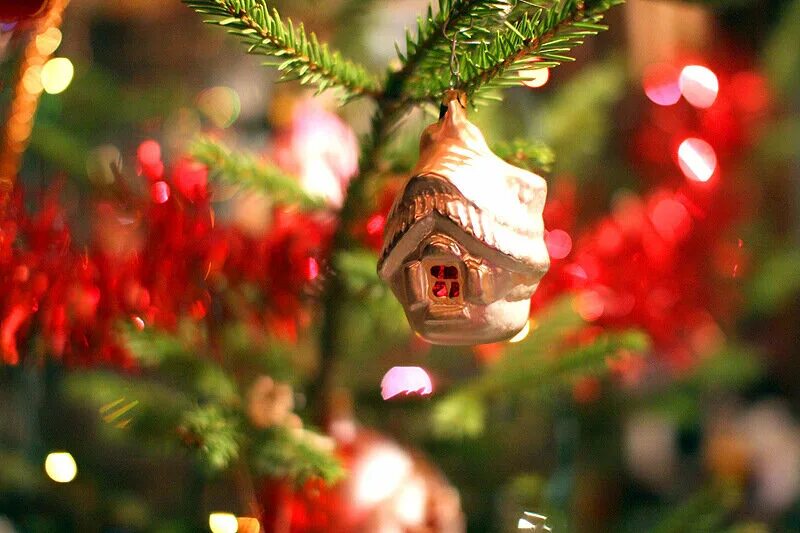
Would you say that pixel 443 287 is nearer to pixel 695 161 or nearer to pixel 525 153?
pixel 525 153

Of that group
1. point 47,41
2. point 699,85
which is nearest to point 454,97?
point 47,41

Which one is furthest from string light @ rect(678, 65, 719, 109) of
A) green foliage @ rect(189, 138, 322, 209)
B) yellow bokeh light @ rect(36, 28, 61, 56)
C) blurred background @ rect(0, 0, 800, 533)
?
yellow bokeh light @ rect(36, 28, 61, 56)

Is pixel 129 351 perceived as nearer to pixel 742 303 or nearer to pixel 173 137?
pixel 173 137

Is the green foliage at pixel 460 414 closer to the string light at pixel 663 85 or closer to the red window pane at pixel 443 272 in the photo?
the red window pane at pixel 443 272

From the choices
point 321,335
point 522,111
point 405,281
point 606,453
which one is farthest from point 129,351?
point 606,453

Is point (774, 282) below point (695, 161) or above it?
below

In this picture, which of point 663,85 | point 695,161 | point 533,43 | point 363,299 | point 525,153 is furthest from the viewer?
point 663,85

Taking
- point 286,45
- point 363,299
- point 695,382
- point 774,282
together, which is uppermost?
point 286,45

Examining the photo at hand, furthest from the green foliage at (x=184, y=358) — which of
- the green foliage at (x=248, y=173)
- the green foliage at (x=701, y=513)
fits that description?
the green foliage at (x=701, y=513)
